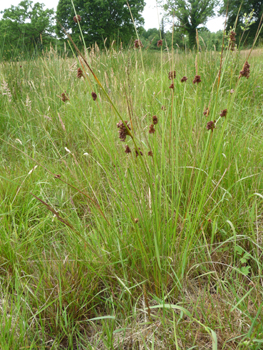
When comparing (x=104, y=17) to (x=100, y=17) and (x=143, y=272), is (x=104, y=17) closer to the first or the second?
(x=100, y=17)

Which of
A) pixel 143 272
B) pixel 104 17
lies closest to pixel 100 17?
pixel 104 17

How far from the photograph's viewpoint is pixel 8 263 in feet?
3.70

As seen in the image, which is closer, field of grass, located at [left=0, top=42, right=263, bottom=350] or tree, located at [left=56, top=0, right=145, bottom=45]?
field of grass, located at [left=0, top=42, right=263, bottom=350]

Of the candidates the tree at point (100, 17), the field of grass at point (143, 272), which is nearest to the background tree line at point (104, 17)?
the tree at point (100, 17)

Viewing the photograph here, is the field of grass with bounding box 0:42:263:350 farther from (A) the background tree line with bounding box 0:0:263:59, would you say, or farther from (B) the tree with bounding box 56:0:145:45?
(B) the tree with bounding box 56:0:145:45

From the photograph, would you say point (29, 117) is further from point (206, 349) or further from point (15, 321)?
point (206, 349)

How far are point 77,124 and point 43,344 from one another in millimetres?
1985

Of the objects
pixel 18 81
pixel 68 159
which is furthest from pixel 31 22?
pixel 68 159

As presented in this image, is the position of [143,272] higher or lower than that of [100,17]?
lower

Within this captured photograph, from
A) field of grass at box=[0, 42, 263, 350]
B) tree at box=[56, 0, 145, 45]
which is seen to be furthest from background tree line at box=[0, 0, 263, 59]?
field of grass at box=[0, 42, 263, 350]

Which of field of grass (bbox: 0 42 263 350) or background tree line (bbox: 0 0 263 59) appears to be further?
background tree line (bbox: 0 0 263 59)

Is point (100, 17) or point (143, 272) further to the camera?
point (100, 17)

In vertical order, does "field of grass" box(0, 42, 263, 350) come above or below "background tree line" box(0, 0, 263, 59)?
below

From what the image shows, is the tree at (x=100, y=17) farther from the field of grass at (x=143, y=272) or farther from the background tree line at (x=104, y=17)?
the field of grass at (x=143, y=272)
